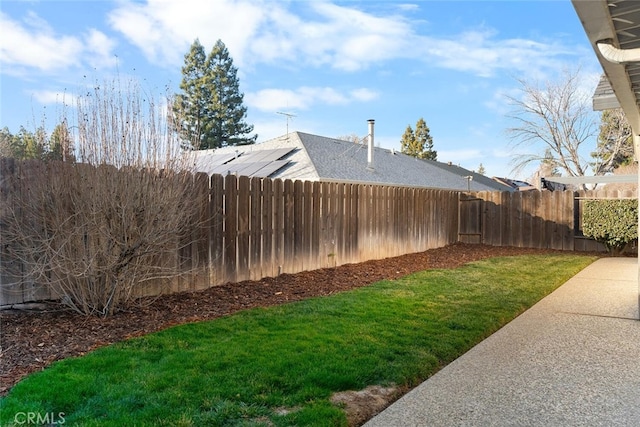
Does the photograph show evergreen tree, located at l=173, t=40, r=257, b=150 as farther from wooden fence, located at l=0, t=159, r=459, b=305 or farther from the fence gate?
wooden fence, located at l=0, t=159, r=459, b=305

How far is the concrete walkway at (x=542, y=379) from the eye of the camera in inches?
110

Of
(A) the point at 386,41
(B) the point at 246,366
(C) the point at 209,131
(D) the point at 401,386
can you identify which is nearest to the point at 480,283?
(D) the point at 401,386

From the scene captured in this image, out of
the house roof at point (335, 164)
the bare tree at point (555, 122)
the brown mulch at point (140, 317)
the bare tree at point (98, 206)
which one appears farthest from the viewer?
the bare tree at point (555, 122)

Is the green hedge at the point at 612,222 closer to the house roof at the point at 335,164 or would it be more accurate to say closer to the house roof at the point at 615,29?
the house roof at the point at 335,164

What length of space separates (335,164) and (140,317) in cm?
1135

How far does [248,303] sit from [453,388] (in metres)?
3.16

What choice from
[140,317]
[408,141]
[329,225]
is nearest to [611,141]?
[408,141]

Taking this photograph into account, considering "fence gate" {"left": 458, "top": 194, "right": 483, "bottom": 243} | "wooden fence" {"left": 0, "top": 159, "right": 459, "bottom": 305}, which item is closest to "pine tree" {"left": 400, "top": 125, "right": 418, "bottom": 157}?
"fence gate" {"left": 458, "top": 194, "right": 483, "bottom": 243}

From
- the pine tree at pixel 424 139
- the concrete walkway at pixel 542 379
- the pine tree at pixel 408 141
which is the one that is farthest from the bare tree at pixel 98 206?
the pine tree at pixel 424 139

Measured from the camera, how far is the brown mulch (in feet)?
11.9

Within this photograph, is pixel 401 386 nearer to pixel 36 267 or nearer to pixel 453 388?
pixel 453 388

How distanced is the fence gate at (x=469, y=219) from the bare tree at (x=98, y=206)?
11015 millimetres

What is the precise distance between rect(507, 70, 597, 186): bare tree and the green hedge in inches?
536

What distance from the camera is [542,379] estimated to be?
11.3ft
